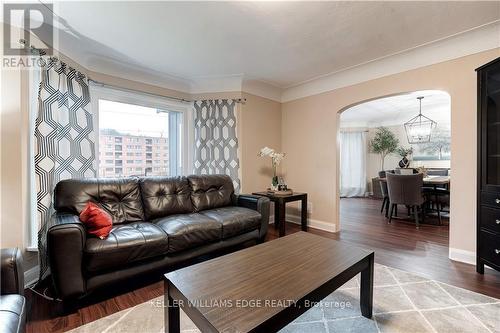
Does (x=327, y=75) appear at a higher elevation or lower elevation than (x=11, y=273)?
higher

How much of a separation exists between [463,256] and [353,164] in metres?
5.36

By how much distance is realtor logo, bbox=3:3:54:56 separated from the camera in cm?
188

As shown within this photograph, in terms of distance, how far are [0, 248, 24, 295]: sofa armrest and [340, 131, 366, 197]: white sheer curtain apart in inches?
300

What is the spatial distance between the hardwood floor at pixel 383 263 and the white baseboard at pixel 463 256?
0.07 metres

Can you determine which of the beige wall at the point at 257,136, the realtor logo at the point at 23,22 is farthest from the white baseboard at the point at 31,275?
the beige wall at the point at 257,136

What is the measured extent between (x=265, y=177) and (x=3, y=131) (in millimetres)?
3251

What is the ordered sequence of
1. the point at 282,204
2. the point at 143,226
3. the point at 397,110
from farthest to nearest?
the point at 397,110
the point at 282,204
the point at 143,226

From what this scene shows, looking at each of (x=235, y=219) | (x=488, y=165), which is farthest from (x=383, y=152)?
(x=235, y=219)

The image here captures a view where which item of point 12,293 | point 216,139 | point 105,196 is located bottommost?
point 12,293

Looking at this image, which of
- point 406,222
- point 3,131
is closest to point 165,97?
point 3,131

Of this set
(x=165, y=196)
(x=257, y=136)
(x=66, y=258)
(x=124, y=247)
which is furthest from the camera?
(x=257, y=136)

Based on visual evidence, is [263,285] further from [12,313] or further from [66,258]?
[66,258]

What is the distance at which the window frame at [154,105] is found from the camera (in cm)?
291

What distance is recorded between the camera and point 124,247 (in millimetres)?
1808
